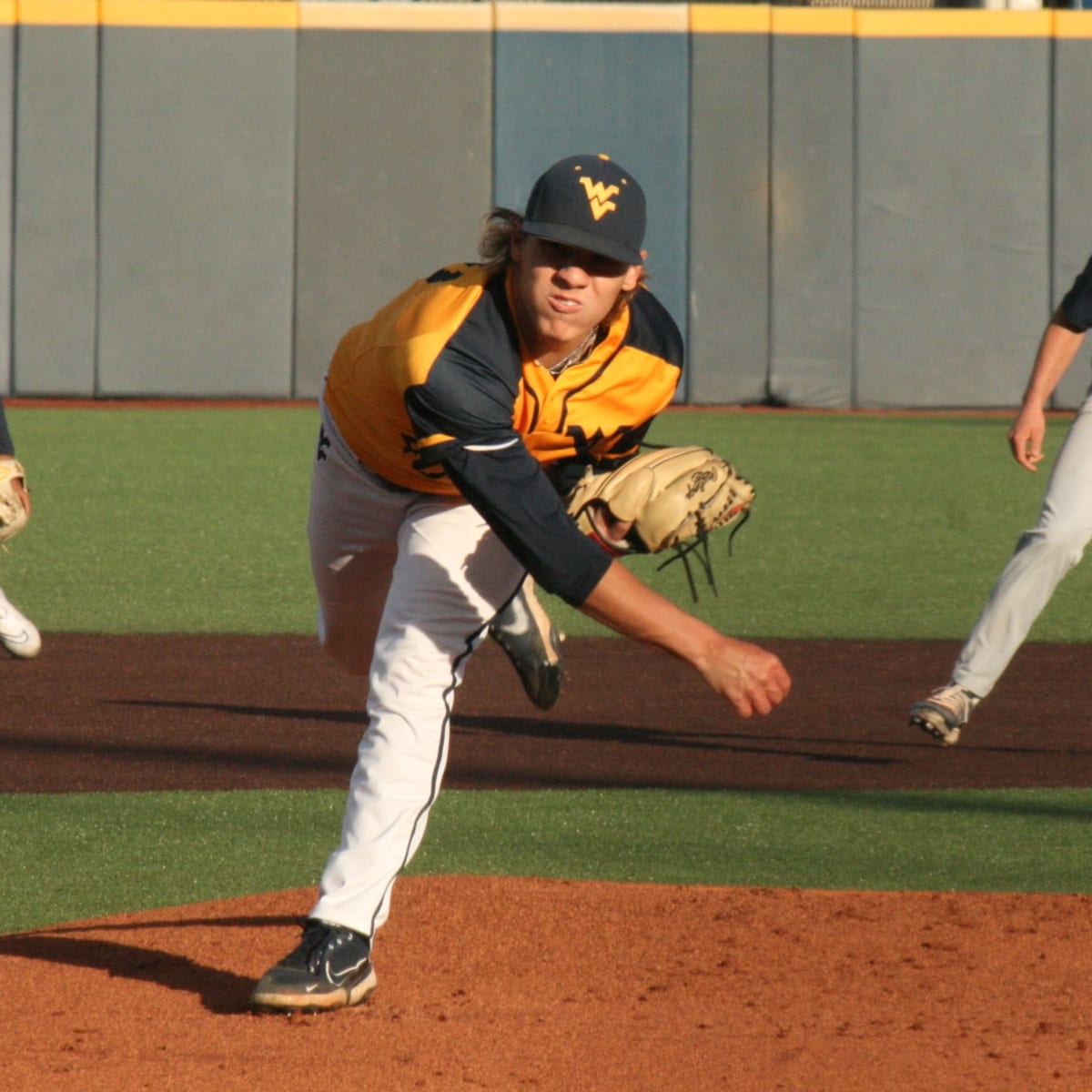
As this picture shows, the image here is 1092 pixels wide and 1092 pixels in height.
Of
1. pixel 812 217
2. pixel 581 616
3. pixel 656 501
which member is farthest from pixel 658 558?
pixel 812 217

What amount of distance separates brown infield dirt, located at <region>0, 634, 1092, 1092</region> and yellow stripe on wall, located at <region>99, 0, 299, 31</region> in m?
13.4

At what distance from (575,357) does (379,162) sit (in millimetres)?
15538

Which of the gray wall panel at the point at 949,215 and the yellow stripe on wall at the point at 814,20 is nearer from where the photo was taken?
the yellow stripe on wall at the point at 814,20

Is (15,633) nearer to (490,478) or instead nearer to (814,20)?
(490,478)

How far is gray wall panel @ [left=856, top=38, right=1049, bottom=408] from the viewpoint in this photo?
1872 centimetres

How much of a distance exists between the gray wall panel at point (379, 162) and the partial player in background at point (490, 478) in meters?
14.8

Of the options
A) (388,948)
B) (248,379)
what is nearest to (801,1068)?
(388,948)

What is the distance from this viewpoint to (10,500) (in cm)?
650

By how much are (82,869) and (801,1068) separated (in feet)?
7.12

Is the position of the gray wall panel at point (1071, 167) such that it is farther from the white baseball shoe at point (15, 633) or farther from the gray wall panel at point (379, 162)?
the white baseball shoe at point (15, 633)

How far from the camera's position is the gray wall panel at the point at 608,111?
731 inches

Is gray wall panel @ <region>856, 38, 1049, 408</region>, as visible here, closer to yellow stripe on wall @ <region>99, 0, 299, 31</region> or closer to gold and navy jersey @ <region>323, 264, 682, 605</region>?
yellow stripe on wall @ <region>99, 0, 299, 31</region>

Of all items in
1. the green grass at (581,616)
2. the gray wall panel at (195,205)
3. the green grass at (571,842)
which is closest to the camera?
the green grass at (571,842)

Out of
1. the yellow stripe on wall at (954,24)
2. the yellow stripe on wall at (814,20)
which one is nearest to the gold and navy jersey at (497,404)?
the yellow stripe on wall at (814,20)
